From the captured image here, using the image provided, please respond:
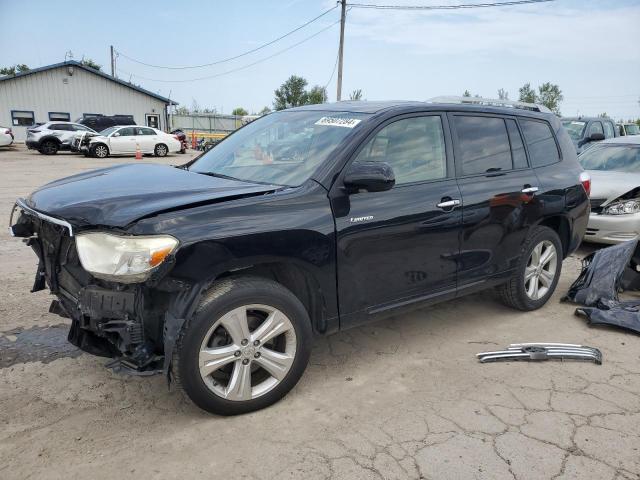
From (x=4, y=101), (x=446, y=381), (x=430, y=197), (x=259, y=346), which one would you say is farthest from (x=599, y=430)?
(x=4, y=101)

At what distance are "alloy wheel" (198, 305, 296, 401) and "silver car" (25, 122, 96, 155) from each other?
25.0 m

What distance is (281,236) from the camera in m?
2.88

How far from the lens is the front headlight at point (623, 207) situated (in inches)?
262

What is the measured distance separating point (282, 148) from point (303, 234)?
93cm

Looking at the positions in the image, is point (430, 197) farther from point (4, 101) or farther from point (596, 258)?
point (4, 101)

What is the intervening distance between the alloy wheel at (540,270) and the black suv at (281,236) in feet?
0.46

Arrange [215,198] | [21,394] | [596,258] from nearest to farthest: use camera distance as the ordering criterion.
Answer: [215,198] → [21,394] → [596,258]

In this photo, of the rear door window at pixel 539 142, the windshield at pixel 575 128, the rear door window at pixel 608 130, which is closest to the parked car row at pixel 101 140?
the windshield at pixel 575 128

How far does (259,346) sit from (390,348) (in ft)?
4.52

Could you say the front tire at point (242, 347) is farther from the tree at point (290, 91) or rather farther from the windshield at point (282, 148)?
the tree at point (290, 91)

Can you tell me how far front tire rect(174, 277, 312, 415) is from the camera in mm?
2660

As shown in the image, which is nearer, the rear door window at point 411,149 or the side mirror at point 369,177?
the side mirror at point 369,177

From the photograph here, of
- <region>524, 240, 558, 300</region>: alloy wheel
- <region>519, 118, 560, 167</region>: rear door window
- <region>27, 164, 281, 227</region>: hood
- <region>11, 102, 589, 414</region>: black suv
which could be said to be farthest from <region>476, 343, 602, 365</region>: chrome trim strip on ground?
<region>27, 164, 281, 227</region>: hood

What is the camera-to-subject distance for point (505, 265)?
14.1ft
